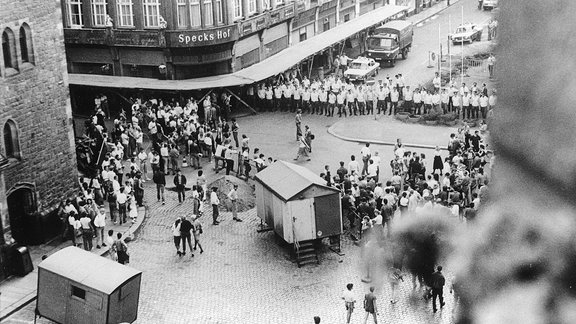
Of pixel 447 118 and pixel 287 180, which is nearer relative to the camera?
pixel 287 180

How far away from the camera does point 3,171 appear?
88.1ft

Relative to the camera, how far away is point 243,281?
2634cm

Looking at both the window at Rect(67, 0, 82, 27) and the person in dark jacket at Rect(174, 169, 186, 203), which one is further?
the window at Rect(67, 0, 82, 27)

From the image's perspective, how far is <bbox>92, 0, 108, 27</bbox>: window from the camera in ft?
159

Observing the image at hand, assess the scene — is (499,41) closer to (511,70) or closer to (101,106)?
(511,70)

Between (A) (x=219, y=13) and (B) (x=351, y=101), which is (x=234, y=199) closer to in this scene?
(B) (x=351, y=101)

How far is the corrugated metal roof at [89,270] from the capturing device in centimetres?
2195

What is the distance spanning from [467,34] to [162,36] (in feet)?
95.3

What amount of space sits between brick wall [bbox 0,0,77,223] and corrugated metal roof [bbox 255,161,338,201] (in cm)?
797

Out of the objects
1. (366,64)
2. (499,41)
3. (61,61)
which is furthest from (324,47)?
(499,41)

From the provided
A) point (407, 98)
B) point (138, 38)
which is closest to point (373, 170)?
point (407, 98)

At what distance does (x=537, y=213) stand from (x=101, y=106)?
4591cm

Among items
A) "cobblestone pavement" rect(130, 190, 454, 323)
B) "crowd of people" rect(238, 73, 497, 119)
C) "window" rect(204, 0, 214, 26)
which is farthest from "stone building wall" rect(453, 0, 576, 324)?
"window" rect(204, 0, 214, 26)

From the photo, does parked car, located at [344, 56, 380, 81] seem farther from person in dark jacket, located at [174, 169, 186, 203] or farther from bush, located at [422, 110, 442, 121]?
person in dark jacket, located at [174, 169, 186, 203]
